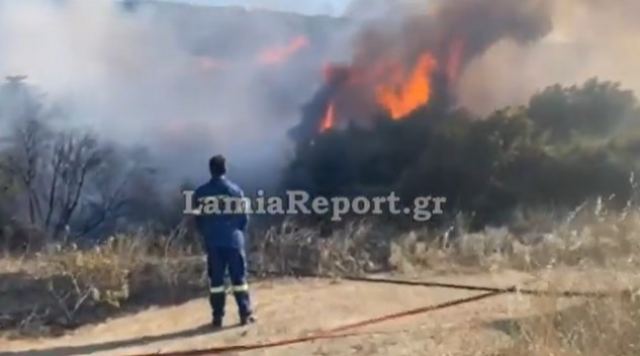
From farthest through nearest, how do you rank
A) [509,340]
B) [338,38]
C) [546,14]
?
[338,38], [546,14], [509,340]

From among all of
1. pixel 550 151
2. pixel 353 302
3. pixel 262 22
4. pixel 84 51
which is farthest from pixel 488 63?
pixel 353 302

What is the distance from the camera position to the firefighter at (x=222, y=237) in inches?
366

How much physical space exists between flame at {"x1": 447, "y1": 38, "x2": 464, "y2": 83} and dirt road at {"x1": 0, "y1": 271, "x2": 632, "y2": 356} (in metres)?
8.23

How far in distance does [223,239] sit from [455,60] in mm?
10791

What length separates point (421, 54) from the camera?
19.1 m

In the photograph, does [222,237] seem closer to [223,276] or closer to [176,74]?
[223,276]

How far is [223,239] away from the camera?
368 inches

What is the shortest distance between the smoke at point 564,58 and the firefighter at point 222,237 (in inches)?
408

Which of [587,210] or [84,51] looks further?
[84,51]

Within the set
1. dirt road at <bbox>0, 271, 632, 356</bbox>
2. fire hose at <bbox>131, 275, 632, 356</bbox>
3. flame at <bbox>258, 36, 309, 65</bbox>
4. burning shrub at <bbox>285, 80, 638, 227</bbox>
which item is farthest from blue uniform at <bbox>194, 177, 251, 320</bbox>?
flame at <bbox>258, 36, 309, 65</bbox>

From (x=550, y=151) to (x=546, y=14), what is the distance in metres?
3.07

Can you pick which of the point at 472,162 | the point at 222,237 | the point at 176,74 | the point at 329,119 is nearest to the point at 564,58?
the point at 472,162

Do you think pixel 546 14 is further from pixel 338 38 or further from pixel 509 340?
pixel 509 340

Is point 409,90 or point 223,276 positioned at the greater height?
point 409,90
